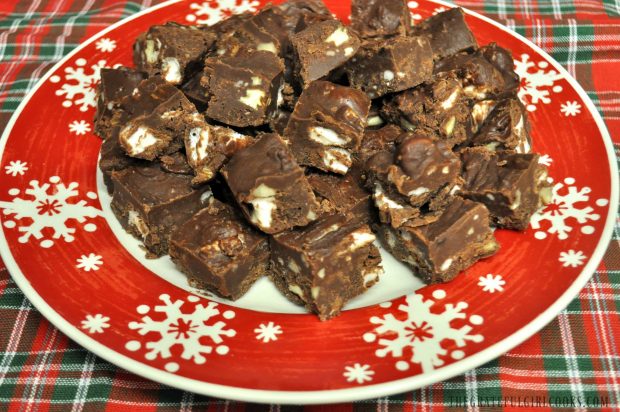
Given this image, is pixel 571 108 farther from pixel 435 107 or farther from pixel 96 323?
pixel 96 323

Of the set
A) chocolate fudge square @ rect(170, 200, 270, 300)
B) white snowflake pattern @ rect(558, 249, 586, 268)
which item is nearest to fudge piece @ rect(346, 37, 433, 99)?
chocolate fudge square @ rect(170, 200, 270, 300)

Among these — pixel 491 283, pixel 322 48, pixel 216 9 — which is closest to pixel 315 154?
pixel 322 48

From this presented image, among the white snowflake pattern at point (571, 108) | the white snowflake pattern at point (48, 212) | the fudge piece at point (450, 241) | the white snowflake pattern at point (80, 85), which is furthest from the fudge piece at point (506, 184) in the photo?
the white snowflake pattern at point (80, 85)

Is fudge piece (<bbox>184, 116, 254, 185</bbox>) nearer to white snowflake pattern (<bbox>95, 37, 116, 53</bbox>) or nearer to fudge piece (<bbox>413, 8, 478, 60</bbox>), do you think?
fudge piece (<bbox>413, 8, 478, 60</bbox>)

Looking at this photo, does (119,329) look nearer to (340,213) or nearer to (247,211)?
(247,211)

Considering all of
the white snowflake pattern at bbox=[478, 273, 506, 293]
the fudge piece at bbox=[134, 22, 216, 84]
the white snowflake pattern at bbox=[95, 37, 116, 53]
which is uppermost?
the fudge piece at bbox=[134, 22, 216, 84]
